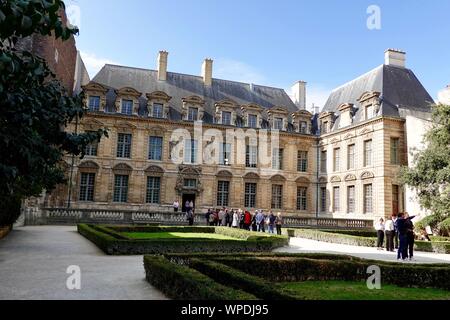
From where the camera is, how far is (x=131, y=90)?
32.0 meters

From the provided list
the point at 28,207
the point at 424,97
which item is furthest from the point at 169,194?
the point at 424,97

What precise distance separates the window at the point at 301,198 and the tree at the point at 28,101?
2812 cm

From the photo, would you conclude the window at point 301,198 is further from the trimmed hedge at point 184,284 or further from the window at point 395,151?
the trimmed hedge at point 184,284

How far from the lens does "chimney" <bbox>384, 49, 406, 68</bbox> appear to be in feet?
107

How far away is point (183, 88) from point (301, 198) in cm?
1379

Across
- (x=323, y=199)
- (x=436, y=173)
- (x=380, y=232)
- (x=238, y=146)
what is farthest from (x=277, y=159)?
(x=380, y=232)

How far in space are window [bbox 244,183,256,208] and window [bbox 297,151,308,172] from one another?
183 inches

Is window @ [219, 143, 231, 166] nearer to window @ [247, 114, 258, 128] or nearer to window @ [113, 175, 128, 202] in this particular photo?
window @ [247, 114, 258, 128]

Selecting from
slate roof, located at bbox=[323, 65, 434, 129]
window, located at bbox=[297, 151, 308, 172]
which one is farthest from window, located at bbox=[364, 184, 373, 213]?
window, located at bbox=[297, 151, 308, 172]

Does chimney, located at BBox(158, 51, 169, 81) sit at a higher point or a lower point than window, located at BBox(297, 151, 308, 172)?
higher

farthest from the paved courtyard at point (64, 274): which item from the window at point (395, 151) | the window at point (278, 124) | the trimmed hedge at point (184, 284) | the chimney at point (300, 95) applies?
the chimney at point (300, 95)

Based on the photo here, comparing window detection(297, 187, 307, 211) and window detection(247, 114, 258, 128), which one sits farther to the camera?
window detection(297, 187, 307, 211)

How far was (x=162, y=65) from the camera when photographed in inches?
1385
